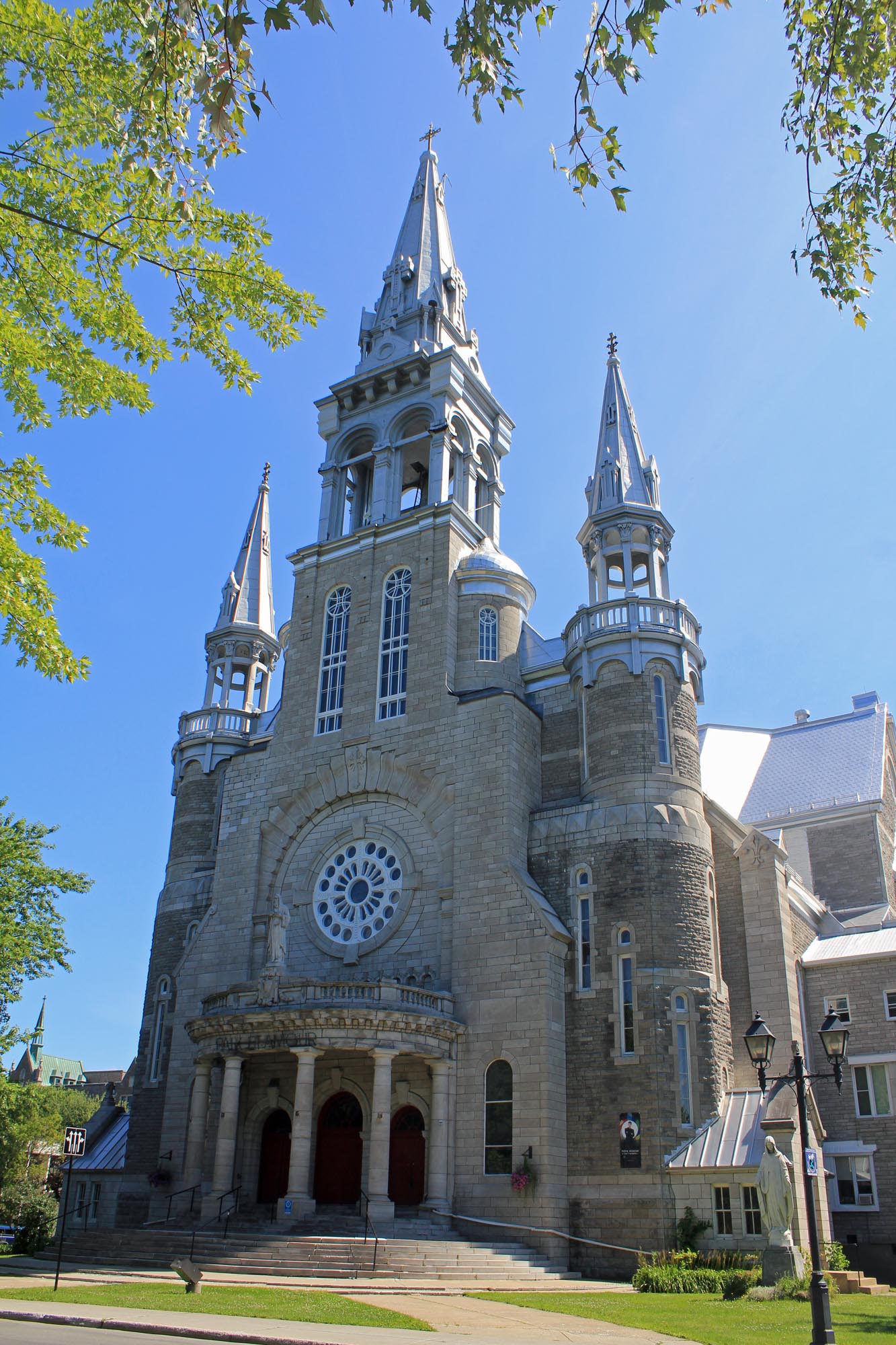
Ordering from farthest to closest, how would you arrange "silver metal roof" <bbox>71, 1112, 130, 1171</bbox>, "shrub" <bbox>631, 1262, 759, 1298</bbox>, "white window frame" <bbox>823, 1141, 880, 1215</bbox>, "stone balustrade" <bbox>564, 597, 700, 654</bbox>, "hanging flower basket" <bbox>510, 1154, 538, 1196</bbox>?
1. "silver metal roof" <bbox>71, 1112, 130, 1171</bbox>
2. "stone balustrade" <bbox>564, 597, 700, 654</bbox>
3. "white window frame" <bbox>823, 1141, 880, 1215</bbox>
4. "hanging flower basket" <bbox>510, 1154, 538, 1196</bbox>
5. "shrub" <bbox>631, 1262, 759, 1298</bbox>

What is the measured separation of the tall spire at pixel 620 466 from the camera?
119 feet

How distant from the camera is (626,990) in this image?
28766mm

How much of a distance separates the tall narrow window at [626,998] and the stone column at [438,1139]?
186 inches

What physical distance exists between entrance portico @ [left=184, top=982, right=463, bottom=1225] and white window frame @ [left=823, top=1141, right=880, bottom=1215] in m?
11.0

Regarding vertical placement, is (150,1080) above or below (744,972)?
below

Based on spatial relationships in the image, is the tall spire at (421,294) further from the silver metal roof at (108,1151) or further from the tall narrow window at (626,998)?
the silver metal roof at (108,1151)

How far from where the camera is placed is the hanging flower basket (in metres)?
26.8

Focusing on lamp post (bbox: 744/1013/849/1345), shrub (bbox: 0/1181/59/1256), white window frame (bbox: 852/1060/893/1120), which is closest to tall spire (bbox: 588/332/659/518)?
white window frame (bbox: 852/1060/893/1120)

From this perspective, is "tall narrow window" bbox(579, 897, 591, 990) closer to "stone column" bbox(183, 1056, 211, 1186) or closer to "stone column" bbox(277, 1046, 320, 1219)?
"stone column" bbox(277, 1046, 320, 1219)

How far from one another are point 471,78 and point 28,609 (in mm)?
7799

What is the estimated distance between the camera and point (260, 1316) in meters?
15.1

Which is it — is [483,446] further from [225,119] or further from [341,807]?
[225,119]

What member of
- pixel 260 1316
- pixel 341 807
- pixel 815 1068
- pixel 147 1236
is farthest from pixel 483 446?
pixel 260 1316

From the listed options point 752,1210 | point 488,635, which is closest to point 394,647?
point 488,635
